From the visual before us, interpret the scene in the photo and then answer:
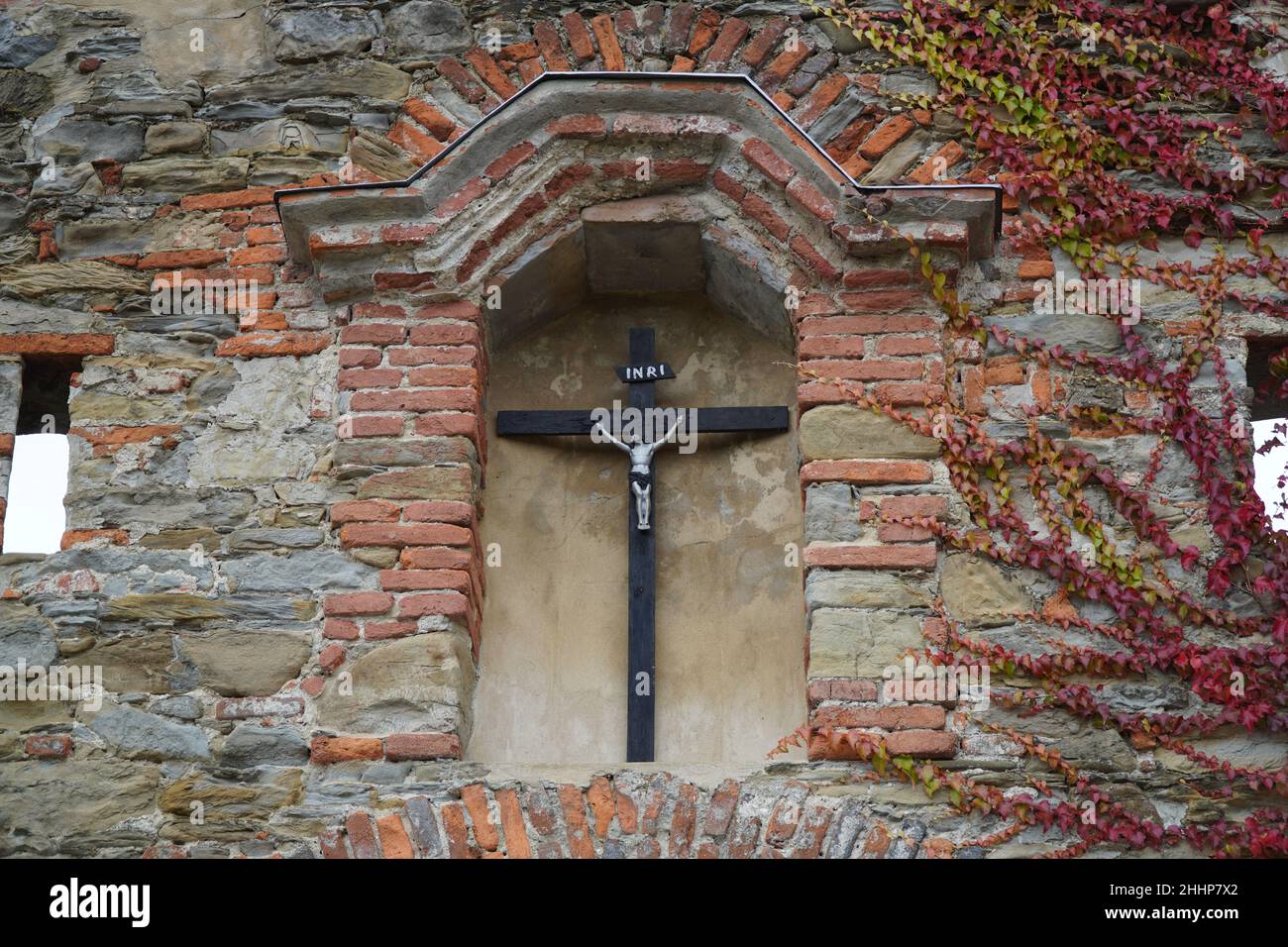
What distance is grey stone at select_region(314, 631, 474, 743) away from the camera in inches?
218

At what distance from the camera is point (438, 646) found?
18.4ft

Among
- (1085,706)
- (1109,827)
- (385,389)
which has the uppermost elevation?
(385,389)

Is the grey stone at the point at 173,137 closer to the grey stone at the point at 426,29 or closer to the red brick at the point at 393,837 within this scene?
the grey stone at the point at 426,29

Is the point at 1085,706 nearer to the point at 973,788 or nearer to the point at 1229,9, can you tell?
the point at 973,788

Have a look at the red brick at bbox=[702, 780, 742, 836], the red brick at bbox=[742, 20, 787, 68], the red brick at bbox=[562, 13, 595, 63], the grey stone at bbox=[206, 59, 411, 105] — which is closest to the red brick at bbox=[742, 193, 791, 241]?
the red brick at bbox=[742, 20, 787, 68]

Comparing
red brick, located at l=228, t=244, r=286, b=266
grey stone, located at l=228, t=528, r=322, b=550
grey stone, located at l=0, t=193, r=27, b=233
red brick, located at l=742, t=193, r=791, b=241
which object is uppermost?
grey stone, located at l=0, t=193, r=27, b=233

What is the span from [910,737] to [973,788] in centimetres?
23

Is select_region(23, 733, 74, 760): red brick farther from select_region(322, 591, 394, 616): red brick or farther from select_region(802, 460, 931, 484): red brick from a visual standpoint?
select_region(802, 460, 931, 484): red brick

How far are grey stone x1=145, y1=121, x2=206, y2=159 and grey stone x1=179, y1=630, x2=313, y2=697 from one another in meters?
1.82

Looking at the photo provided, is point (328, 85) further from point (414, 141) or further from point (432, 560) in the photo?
point (432, 560)

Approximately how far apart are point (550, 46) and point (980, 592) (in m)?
2.43

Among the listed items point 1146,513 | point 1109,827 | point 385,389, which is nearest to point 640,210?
point 385,389

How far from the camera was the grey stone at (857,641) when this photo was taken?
5.54 metres

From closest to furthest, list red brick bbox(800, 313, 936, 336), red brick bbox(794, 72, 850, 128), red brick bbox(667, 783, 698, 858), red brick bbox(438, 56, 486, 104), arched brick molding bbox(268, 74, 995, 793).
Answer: red brick bbox(667, 783, 698, 858)
arched brick molding bbox(268, 74, 995, 793)
red brick bbox(800, 313, 936, 336)
red brick bbox(794, 72, 850, 128)
red brick bbox(438, 56, 486, 104)
